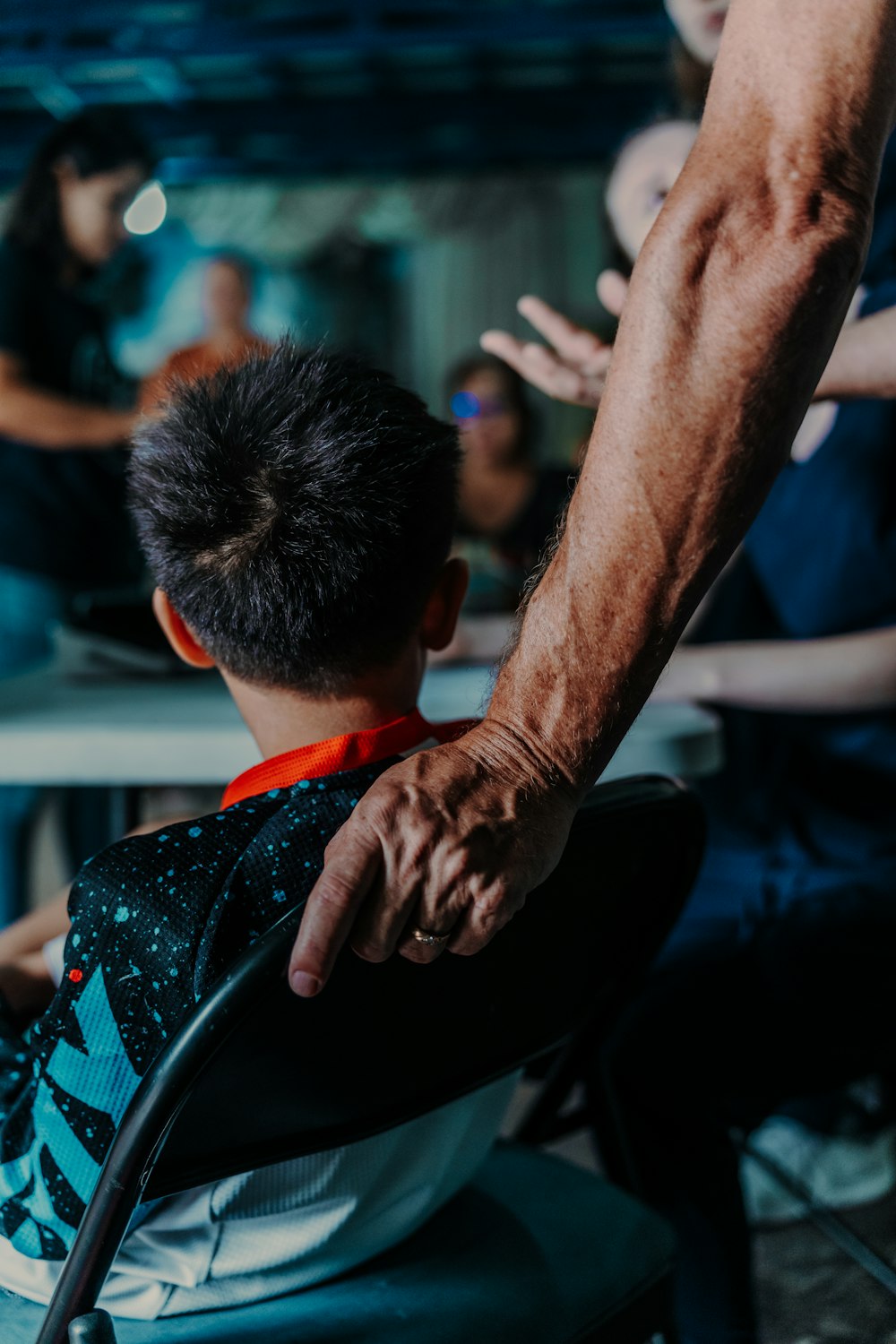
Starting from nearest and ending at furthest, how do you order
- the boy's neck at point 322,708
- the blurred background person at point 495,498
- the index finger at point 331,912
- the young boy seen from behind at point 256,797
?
the index finger at point 331,912
the young boy seen from behind at point 256,797
the boy's neck at point 322,708
the blurred background person at point 495,498

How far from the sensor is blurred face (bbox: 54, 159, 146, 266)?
2.27m

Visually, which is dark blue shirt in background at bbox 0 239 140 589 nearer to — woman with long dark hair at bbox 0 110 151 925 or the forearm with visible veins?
woman with long dark hair at bbox 0 110 151 925

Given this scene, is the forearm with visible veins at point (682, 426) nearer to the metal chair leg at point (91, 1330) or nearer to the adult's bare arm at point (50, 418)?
the metal chair leg at point (91, 1330)

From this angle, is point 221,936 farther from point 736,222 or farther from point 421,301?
point 421,301

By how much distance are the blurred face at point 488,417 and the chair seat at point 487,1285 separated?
272cm

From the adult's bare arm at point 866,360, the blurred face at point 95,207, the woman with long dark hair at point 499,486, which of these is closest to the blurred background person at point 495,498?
the woman with long dark hair at point 499,486

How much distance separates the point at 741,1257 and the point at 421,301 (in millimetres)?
8440

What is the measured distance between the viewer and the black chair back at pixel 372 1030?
0.57 metres

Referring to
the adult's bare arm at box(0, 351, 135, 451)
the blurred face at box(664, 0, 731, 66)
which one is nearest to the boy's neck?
the blurred face at box(664, 0, 731, 66)

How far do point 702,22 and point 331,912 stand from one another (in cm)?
140

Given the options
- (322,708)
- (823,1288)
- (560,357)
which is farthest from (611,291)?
(823,1288)

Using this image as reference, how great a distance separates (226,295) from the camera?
5.27 meters

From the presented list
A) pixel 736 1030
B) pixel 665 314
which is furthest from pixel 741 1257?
pixel 665 314

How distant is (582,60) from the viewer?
732 cm
